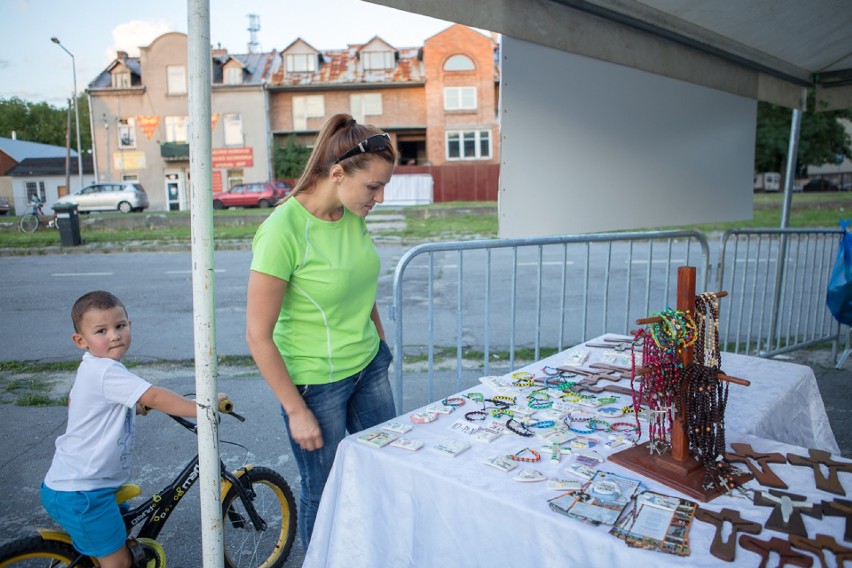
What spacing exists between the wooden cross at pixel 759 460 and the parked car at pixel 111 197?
2962 cm

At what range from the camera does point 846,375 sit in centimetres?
538

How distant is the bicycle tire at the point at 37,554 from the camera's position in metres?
2.00

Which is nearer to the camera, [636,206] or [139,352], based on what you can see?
[636,206]

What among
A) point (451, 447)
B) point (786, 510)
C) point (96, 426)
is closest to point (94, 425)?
point (96, 426)

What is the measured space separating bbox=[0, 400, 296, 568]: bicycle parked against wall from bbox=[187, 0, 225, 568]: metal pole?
0.45 meters

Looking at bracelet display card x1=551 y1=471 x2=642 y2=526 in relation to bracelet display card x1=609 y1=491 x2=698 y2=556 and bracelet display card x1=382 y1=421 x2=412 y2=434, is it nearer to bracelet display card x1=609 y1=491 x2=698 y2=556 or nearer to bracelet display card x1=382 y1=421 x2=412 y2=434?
bracelet display card x1=609 y1=491 x2=698 y2=556

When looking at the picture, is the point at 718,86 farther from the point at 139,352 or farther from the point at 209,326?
the point at 139,352

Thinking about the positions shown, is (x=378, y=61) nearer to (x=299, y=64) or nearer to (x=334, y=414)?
(x=299, y=64)

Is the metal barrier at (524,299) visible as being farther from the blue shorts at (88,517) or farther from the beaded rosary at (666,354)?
the beaded rosary at (666,354)

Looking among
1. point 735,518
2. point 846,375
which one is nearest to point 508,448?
point 735,518

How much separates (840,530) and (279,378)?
1.50 m

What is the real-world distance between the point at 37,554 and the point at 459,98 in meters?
35.9

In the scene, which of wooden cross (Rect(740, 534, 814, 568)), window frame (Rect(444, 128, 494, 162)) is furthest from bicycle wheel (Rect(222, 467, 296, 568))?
window frame (Rect(444, 128, 494, 162))

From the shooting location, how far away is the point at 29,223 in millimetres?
7086
